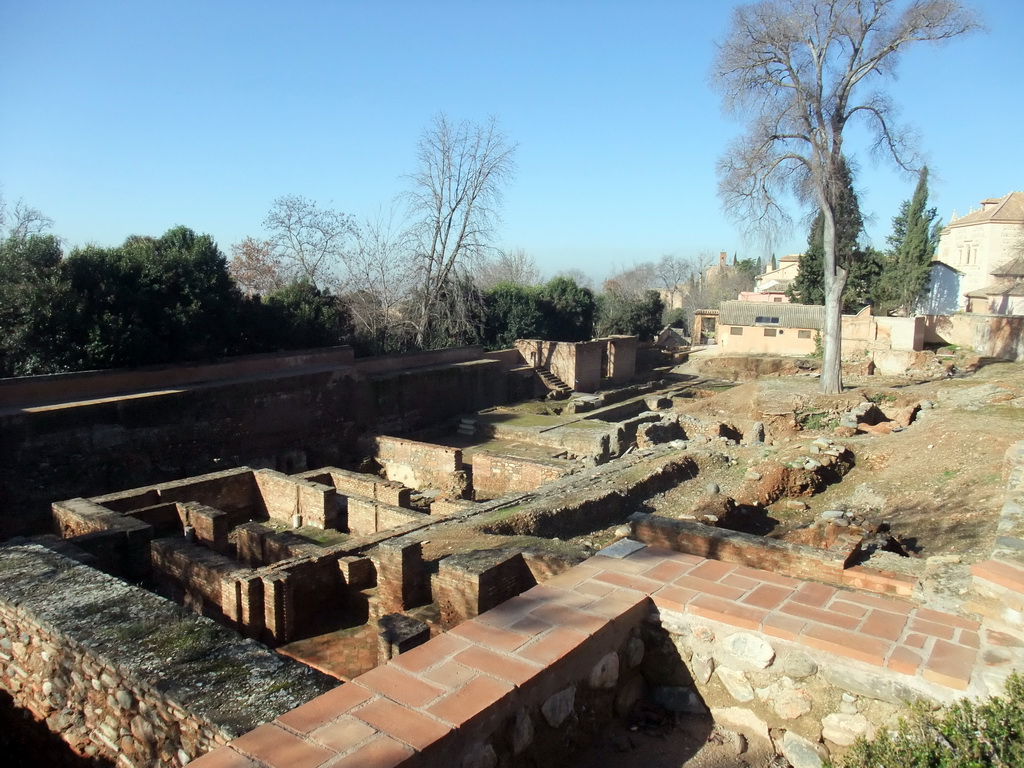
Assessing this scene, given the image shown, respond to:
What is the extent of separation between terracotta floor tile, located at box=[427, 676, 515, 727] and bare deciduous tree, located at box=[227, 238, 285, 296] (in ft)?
90.3

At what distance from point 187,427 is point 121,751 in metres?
12.3

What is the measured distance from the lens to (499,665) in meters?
2.49

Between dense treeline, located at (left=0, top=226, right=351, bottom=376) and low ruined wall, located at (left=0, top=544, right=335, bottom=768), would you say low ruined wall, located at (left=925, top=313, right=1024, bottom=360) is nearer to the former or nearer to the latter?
dense treeline, located at (left=0, top=226, right=351, bottom=376)

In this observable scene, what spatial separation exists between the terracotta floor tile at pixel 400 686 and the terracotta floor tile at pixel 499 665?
0.19 m

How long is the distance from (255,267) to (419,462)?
17278 mm

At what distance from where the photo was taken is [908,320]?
91.5 feet

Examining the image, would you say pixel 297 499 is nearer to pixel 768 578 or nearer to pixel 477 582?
pixel 477 582

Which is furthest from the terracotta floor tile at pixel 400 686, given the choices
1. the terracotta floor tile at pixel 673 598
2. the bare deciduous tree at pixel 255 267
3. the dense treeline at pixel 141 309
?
the bare deciduous tree at pixel 255 267

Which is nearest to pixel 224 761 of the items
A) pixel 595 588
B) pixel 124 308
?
pixel 595 588

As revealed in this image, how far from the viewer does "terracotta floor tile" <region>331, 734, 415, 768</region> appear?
6.42ft

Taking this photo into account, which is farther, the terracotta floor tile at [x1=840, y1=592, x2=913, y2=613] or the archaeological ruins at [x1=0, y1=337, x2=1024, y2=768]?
the terracotta floor tile at [x1=840, y1=592, x2=913, y2=613]

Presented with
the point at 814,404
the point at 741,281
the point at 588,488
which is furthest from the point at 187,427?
the point at 741,281

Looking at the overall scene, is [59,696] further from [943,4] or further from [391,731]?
[943,4]

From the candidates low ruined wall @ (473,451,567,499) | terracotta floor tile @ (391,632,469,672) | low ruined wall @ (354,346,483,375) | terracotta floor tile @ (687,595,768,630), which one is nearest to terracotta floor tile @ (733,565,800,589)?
terracotta floor tile @ (687,595,768,630)
